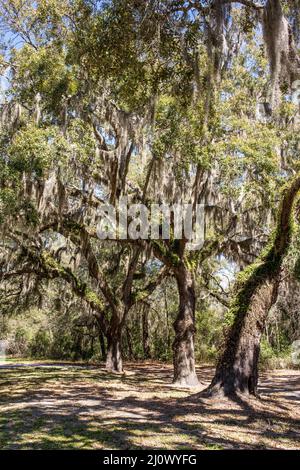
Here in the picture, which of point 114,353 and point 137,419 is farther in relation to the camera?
point 114,353

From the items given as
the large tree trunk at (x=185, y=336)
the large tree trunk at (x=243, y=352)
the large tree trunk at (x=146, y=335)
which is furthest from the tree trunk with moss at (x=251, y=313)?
the large tree trunk at (x=146, y=335)

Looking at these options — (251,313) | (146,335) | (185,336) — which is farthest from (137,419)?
(146,335)

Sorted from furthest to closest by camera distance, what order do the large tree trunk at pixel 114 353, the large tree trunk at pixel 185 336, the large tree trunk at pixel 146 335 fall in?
1. the large tree trunk at pixel 146 335
2. the large tree trunk at pixel 114 353
3. the large tree trunk at pixel 185 336

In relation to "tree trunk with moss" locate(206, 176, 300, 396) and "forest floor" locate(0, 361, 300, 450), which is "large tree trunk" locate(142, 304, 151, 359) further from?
"tree trunk with moss" locate(206, 176, 300, 396)

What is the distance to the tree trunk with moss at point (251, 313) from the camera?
7.70m

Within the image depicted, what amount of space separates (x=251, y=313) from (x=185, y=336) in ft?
12.6

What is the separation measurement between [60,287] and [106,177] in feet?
32.4

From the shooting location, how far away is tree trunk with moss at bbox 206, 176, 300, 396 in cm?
770

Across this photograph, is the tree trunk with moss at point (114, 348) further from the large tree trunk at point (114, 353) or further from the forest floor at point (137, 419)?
the forest floor at point (137, 419)

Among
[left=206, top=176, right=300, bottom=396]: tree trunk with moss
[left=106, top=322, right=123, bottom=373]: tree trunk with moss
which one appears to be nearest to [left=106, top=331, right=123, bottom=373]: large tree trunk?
[left=106, top=322, right=123, bottom=373]: tree trunk with moss

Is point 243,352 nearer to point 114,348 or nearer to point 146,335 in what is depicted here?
point 114,348

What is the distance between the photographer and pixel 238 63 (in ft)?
41.4

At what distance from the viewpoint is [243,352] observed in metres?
7.79

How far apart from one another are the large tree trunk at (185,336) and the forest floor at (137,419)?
3.52 ft
